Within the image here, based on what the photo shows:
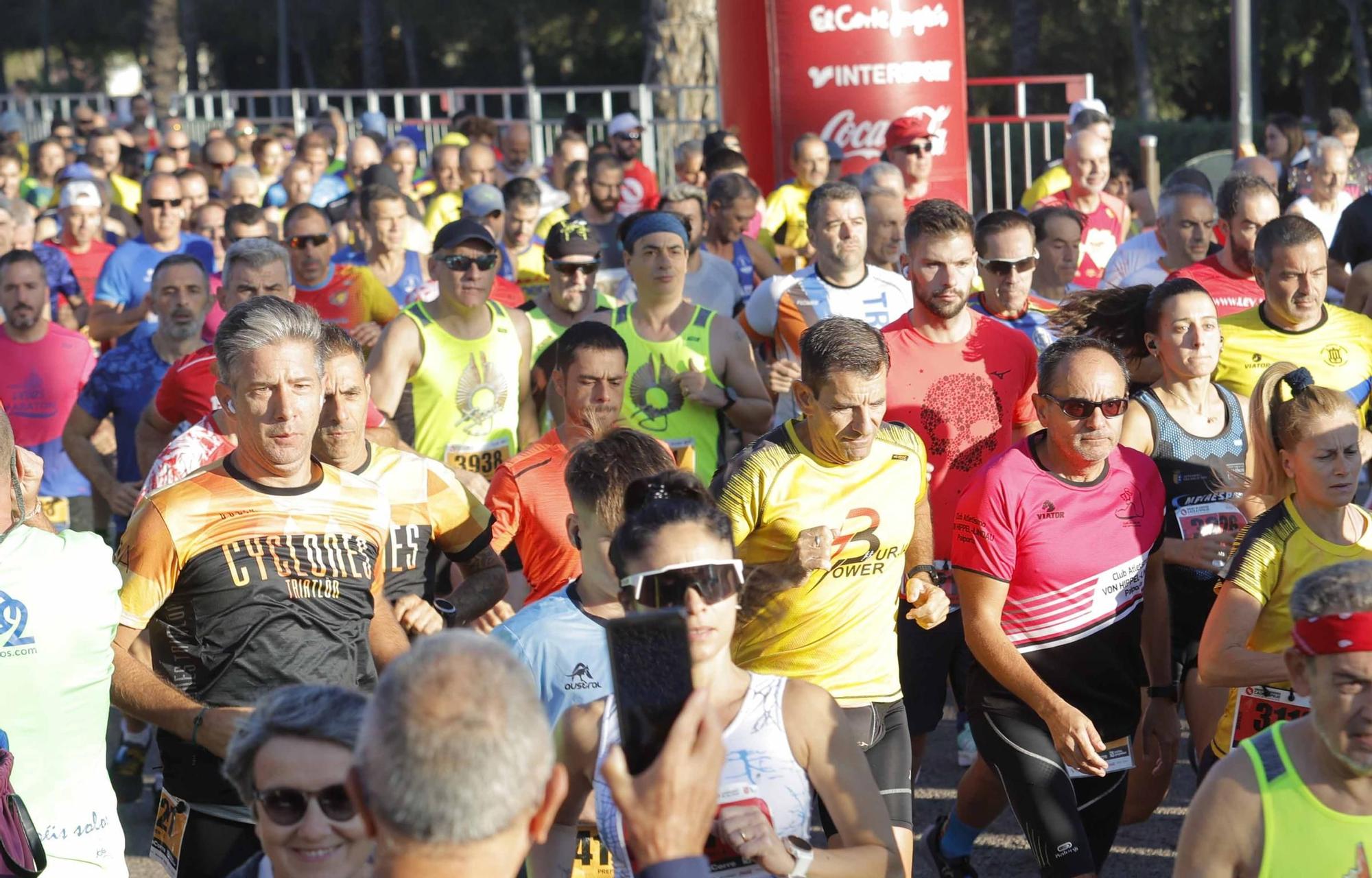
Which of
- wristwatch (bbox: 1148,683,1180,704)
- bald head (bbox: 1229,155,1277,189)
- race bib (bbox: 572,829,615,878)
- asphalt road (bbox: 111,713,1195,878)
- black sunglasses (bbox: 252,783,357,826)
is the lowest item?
asphalt road (bbox: 111,713,1195,878)

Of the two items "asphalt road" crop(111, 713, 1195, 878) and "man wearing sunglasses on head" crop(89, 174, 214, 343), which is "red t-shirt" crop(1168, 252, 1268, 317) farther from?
"man wearing sunglasses on head" crop(89, 174, 214, 343)

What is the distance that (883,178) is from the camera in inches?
361

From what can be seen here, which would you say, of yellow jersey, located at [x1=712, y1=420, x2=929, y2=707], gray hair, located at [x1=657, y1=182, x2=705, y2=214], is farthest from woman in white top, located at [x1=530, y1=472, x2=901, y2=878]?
gray hair, located at [x1=657, y1=182, x2=705, y2=214]

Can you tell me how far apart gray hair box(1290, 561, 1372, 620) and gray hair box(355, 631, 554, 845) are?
1554mm

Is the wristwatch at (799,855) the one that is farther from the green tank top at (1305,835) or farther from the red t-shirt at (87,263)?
the red t-shirt at (87,263)

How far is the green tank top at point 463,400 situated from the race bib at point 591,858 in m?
3.18

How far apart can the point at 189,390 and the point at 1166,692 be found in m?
3.51

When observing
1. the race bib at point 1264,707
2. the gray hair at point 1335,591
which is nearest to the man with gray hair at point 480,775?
the gray hair at point 1335,591

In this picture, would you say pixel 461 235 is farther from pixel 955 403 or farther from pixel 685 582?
pixel 685 582

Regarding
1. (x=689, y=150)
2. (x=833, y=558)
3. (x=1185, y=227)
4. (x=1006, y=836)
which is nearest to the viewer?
(x=833, y=558)

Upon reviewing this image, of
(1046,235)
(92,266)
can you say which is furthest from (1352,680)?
(92,266)

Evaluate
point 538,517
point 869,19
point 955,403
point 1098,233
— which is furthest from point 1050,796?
point 869,19

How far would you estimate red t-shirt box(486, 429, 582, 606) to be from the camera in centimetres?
512

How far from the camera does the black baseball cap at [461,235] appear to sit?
6.84m
